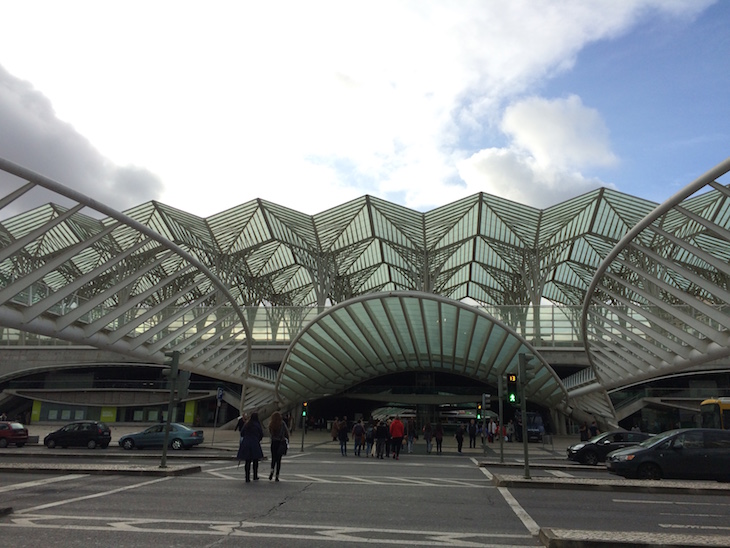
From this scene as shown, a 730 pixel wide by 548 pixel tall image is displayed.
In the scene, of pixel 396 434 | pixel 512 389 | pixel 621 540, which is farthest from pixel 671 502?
pixel 396 434

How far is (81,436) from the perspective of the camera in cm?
2564

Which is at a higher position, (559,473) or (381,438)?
(381,438)

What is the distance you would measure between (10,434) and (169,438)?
28.7 feet

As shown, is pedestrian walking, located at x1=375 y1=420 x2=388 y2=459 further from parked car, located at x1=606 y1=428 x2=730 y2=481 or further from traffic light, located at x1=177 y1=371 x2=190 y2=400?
parked car, located at x1=606 y1=428 x2=730 y2=481

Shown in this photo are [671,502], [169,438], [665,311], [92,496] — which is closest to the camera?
[92,496]

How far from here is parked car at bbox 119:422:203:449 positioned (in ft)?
79.9

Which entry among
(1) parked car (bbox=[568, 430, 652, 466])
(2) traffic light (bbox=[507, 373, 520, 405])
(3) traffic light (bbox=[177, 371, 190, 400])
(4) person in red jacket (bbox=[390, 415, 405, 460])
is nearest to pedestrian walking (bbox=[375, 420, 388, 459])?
(4) person in red jacket (bbox=[390, 415, 405, 460])

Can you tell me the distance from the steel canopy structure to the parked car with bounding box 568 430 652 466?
280 centimetres

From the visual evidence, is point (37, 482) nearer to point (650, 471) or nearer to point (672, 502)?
point (672, 502)

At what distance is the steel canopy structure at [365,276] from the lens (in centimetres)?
1641

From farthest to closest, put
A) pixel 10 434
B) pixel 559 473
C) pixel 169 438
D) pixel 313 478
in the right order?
pixel 10 434 < pixel 169 438 < pixel 559 473 < pixel 313 478

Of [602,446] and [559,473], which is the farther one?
[602,446]

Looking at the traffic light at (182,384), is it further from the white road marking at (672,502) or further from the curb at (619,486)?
the white road marking at (672,502)

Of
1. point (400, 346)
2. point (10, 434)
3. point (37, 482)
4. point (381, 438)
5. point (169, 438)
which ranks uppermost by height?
point (400, 346)
